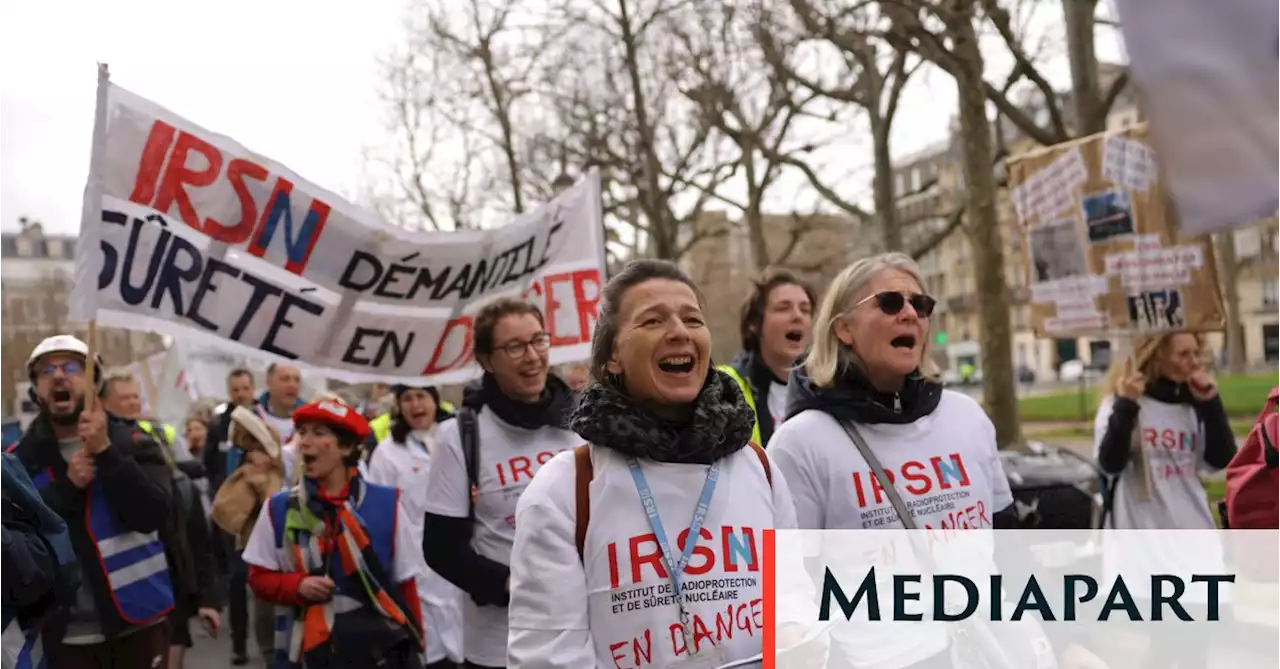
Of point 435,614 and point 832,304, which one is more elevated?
point 832,304

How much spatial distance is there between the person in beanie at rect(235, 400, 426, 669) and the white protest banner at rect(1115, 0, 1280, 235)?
3.15 metres

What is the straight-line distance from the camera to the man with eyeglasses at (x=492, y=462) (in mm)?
3898

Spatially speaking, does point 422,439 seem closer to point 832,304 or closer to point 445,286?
point 445,286

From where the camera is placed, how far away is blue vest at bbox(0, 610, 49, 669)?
10.7ft

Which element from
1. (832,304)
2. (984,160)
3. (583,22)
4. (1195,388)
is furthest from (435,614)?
(583,22)

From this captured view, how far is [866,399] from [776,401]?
1553 millimetres

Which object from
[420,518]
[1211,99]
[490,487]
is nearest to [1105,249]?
[490,487]

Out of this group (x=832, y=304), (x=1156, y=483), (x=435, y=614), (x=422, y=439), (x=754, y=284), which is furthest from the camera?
(x=422, y=439)

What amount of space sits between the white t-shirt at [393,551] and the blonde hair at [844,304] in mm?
1780

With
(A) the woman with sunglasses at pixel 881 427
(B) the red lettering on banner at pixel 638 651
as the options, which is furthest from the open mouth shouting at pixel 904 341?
(B) the red lettering on banner at pixel 638 651

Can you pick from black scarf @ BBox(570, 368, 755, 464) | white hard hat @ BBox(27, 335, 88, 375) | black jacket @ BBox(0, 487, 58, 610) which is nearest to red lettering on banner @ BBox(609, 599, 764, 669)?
black scarf @ BBox(570, 368, 755, 464)

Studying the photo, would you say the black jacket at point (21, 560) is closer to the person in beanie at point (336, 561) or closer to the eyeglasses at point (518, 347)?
the person in beanie at point (336, 561)

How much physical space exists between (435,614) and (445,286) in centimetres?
172

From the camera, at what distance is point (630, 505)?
2.37m
